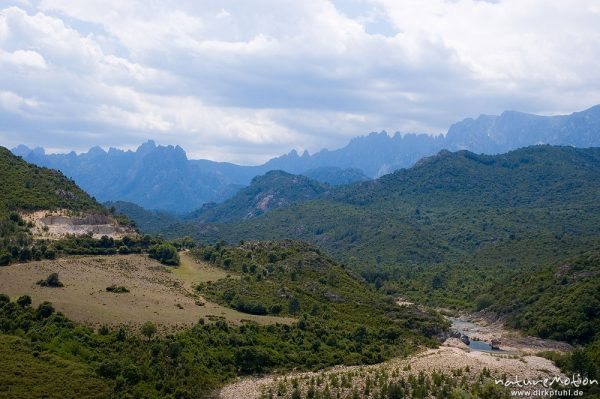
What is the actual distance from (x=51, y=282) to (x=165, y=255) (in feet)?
117

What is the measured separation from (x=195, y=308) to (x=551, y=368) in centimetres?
5671

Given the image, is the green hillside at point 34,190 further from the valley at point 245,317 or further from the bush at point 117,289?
the bush at point 117,289

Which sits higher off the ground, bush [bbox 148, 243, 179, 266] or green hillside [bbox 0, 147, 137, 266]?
green hillside [bbox 0, 147, 137, 266]

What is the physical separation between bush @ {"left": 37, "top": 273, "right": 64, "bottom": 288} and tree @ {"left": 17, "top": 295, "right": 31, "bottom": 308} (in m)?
12.4

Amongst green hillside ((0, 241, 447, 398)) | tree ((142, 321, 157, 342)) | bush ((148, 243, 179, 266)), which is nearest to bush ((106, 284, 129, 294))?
green hillside ((0, 241, 447, 398))

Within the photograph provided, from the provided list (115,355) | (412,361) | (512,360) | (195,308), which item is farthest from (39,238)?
(512,360)

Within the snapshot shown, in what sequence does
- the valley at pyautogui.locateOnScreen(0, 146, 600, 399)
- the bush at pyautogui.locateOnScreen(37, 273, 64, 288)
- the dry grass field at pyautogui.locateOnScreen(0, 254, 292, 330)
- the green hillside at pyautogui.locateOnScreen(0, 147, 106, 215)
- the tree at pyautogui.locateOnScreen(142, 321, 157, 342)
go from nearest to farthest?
the valley at pyautogui.locateOnScreen(0, 146, 600, 399) → the tree at pyautogui.locateOnScreen(142, 321, 157, 342) → the dry grass field at pyautogui.locateOnScreen(0, 254, 292, 330) → the bush at pyautogui.locateOnScreen(37, 273, 64, 288) → the green hillside at pyautogui.locateOnScreen(0, 147, 106, 215)

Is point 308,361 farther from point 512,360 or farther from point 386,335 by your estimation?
point 512,360

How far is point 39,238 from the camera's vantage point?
130125 mm

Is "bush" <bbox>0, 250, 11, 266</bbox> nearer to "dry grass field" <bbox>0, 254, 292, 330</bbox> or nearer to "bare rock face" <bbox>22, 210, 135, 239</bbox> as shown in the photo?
"dry grass field" <bbox>0, 254, 292, 330</bbox>

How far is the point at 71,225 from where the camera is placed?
465 feet

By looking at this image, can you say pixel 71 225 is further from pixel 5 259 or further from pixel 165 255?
pixel 5 259

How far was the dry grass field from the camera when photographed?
9238 centimetres

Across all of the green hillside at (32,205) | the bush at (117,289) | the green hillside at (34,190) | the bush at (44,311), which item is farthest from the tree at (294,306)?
the green hillside at (34,190)
